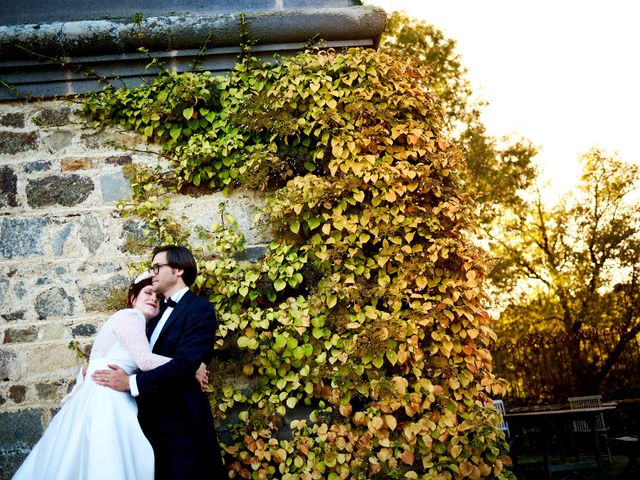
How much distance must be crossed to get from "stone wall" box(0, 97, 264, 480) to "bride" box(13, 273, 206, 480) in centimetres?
88

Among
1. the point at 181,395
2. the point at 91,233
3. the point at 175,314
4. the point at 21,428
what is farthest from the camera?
the point at 91,233

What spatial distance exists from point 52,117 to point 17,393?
208 centimetres

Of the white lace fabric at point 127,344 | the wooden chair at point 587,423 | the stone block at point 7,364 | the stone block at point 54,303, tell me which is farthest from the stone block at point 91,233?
the wooden chair at point 587,423

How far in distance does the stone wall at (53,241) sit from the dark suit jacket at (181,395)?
1.01 m

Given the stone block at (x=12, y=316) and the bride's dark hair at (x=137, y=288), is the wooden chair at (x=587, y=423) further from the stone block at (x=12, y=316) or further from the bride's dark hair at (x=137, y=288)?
the stone block at (x=12, y=316)

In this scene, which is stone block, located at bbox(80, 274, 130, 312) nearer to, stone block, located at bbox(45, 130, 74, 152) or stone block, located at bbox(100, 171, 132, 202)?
stone block, located at bbox(100, 171, 132, 202)

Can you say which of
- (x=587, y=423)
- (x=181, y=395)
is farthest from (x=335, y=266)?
(x=587, y=423)

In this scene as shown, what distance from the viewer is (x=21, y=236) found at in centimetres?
405

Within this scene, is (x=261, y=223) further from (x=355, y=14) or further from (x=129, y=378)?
(x=355, y=14)

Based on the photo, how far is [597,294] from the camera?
42.9ft

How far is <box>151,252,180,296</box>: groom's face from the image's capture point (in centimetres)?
343

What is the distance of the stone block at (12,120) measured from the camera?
4.25m

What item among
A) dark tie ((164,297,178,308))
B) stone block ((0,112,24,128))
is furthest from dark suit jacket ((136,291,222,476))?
stone block ((0,112,24,128))

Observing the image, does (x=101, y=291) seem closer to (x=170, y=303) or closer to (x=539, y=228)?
(x=170, y=303)
